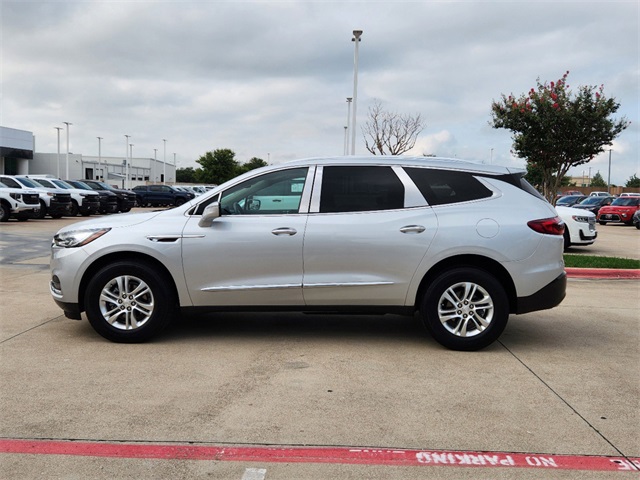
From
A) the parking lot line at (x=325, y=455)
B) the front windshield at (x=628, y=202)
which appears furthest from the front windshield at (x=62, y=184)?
the front windshield at (x=628, y=202)

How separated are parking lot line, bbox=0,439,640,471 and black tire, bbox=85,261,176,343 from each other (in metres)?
2.09

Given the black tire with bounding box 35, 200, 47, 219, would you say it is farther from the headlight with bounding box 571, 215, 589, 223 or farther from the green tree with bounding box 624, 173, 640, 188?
the green tree with bounding box 624, 173, 640, 188

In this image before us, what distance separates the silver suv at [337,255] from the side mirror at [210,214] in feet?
0.04

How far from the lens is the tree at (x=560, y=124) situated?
18078mm

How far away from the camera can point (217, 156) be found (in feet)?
309

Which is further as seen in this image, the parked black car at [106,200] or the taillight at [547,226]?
the parked black car at [106,200]

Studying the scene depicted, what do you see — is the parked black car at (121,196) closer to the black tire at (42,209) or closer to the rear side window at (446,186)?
the black tire at (42,209)

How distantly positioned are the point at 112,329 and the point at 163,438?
227 cm

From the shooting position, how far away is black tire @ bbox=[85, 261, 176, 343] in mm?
5559

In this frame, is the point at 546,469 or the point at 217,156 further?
the point at 217,156

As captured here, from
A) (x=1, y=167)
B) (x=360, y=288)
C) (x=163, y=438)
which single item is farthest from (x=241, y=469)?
(x=1, y=167)

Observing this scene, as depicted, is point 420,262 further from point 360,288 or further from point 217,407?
point 217,407

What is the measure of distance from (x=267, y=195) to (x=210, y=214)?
0.61 meters

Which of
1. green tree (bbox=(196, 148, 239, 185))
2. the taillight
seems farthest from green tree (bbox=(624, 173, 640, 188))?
the taillight
